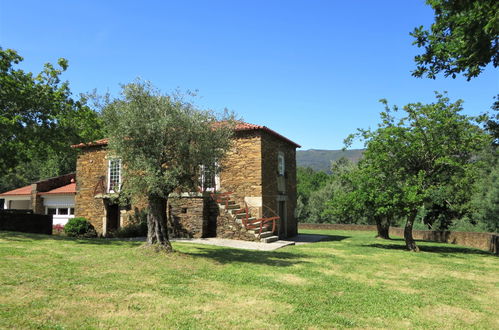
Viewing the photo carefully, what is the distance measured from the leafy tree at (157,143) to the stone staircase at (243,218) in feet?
19.8

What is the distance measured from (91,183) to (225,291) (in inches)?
661

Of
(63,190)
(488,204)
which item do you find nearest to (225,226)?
(63,190)

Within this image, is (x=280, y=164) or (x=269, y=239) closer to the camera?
(x=269, y=239)

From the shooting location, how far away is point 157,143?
35.6 feet

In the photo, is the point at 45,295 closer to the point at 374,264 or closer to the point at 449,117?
the point at 374,264

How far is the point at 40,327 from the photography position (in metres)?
5.11

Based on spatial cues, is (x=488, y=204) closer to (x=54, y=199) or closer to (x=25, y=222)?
(x=25, y=222)

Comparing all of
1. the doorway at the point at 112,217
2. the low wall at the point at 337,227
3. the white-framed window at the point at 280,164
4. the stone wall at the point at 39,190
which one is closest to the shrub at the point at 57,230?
the doorway at the point at 112,217

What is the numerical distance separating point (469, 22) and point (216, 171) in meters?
8.26

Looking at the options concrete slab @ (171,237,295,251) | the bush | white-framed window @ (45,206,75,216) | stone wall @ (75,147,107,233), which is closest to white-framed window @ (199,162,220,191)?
concrete slab @ (171,237,295,251)

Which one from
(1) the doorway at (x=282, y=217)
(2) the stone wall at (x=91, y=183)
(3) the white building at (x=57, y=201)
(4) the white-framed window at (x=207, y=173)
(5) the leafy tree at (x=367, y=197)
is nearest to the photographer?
(4) the white-framed window at (x=207, y=173)

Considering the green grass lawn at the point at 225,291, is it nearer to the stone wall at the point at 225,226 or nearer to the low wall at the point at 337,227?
the stone wall at the point at 225,226

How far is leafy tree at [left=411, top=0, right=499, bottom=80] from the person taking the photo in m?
8.25

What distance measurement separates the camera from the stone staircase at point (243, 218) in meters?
17.0
